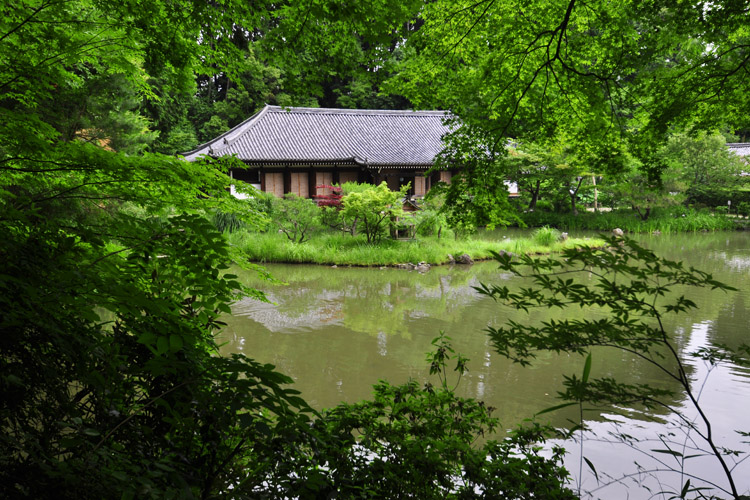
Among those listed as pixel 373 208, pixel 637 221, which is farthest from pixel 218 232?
pixel 637 221

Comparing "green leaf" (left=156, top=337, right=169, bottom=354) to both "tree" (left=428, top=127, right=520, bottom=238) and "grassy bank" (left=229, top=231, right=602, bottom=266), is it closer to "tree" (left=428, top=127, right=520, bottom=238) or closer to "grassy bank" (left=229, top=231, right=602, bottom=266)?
"tree" (left=428, top=127, right=520, bottom=238)

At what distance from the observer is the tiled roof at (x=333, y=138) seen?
1823 centimetres

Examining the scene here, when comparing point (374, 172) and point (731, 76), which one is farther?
point (374, 172)

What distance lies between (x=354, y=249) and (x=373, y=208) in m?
1.30

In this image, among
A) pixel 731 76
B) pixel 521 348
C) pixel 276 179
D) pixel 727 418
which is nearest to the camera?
pixel 521 348

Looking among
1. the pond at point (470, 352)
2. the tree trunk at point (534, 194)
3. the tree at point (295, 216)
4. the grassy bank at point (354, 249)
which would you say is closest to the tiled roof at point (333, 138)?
the tree at point (295, 216)

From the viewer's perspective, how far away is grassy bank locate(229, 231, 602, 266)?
1248 cm

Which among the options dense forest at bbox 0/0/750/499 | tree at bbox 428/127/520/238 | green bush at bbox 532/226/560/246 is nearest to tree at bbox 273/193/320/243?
green bush at bbox 532/226/560/246

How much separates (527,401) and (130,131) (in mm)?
8514

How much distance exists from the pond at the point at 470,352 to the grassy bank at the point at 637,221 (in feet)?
25.2

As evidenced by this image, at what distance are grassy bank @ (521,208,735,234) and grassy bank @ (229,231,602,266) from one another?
20.7 feet

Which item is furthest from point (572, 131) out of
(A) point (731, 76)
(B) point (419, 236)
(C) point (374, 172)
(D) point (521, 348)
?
(C) point (374, 172)

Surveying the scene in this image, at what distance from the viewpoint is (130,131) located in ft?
29.5

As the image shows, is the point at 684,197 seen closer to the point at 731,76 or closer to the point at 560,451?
the point at 731,76
